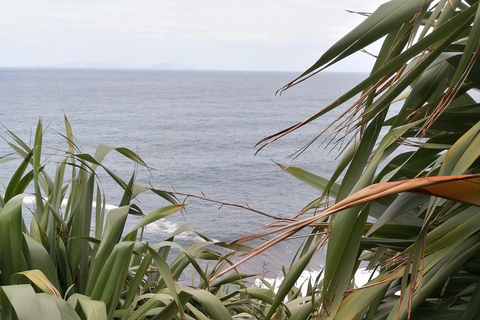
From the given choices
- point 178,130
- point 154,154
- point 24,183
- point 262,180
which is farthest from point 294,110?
point 24,183

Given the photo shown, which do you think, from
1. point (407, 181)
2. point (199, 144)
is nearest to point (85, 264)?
point (407, 181)

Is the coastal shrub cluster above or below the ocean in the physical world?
above

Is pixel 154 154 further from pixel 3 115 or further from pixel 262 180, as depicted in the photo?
pixel 3 115

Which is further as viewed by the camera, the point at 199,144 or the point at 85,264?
the point at 199,144

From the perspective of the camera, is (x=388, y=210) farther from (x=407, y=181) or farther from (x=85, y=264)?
(x=85, y=264)

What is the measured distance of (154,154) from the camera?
19.9m

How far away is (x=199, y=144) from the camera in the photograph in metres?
22.4

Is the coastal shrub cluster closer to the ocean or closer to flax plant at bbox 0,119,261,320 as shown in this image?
flax plant at bbox 0,119,261,320

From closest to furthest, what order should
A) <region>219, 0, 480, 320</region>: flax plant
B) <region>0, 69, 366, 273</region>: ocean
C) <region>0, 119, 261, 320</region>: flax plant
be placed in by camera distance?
<region>219, 0, 480, 320</region>: flax plant → <region>0, 119, 261, 320</region>: flax plant → <region>0, 69, 366, 273</region>: ocean

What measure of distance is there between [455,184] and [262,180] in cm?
1456

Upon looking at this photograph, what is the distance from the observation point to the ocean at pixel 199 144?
9.89 metres

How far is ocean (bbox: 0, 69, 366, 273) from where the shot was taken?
9.89 metres

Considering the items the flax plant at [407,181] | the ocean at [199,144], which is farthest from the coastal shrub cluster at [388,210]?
the ocean at [199,144]

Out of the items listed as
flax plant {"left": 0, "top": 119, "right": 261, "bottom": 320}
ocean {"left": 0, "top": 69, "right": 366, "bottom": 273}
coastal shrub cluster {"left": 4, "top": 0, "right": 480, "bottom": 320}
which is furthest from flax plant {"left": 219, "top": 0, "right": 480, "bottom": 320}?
flax plant {"left": 0, "top": 119, "right": 261, "bottom": 320}
